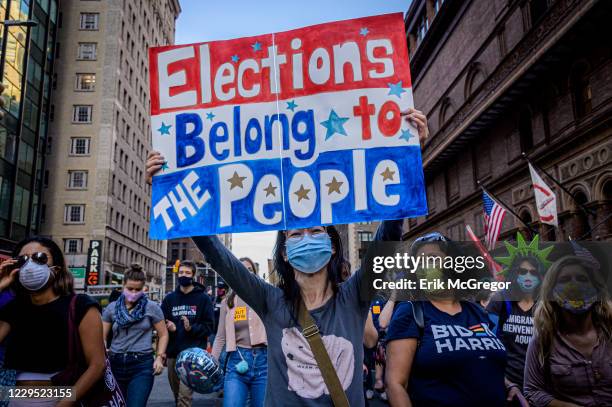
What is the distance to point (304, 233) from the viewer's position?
324 centimetres

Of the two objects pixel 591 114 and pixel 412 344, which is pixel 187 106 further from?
pixel 591 114

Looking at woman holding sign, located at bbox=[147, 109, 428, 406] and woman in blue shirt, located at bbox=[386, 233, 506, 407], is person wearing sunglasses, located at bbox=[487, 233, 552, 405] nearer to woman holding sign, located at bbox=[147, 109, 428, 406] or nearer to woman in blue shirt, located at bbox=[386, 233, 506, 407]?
woman in blue shirt, located at bbox=[386, 233, 506, 407]

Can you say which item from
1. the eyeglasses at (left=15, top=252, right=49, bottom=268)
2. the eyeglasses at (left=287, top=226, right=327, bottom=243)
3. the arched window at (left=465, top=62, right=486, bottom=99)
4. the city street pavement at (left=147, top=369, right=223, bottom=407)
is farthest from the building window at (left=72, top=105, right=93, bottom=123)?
the eyeglasses at (left=287, top=226, right=327, bottom=243)

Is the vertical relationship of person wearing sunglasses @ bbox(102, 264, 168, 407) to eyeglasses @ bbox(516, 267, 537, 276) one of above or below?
below

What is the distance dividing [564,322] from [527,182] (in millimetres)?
19789

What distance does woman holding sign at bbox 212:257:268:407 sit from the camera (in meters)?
5.44

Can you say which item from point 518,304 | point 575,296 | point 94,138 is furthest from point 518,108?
point 94,138

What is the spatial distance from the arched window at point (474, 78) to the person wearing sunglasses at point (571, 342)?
25345 mm

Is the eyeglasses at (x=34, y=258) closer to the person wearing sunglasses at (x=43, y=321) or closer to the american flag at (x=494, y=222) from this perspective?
the person wearing sunglasses at (x=43, y=321)

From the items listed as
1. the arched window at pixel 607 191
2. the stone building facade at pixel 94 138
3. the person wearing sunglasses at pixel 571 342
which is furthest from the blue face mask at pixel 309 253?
the stone building facade at pixel 94 138

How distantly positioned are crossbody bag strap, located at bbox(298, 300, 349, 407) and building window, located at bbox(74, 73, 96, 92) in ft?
161

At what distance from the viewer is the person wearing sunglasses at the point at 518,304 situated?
511 centimetres

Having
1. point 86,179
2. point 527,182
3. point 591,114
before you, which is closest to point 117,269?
point 86,179

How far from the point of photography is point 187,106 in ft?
11.9
